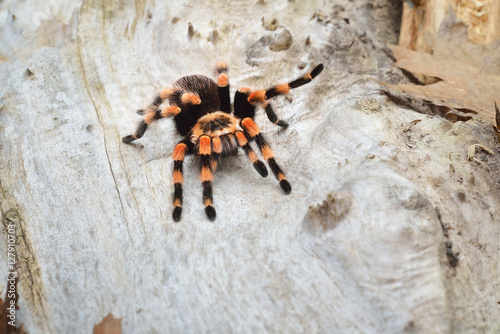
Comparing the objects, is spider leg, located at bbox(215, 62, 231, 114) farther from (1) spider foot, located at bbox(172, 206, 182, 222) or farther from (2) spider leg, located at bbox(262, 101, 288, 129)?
(1) spider foot, located at bbox(172, 206, 182, 222)

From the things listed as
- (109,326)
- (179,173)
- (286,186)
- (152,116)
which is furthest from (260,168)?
(109,326)

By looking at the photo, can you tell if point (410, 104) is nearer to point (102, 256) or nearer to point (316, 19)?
point (316, 19)

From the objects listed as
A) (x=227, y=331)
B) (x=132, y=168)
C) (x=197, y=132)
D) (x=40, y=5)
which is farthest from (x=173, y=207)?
(x=40, y=5)

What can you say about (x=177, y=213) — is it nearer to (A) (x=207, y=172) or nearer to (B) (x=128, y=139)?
(A) (x=207, y=172)

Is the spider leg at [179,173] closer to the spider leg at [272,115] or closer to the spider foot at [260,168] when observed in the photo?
the spider foot at [260,168]

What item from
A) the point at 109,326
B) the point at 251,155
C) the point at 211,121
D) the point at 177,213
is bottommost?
the point at 109,326

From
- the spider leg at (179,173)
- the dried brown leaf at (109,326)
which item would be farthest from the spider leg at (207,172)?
the dried brown leaf at (109,326)

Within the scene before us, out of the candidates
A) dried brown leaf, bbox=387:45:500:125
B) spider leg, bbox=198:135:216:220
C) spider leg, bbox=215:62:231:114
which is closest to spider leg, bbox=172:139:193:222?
spider leg, bbox=198:135:216:220

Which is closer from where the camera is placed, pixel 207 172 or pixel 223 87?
pixel 207 172
